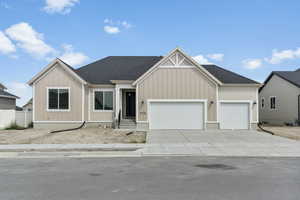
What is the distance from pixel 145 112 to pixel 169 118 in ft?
6.15

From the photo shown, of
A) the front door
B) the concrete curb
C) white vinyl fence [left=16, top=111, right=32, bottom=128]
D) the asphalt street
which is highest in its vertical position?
→ the front door

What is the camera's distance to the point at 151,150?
11.0m

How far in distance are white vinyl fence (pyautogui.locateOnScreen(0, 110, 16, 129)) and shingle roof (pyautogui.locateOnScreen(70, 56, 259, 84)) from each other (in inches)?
238

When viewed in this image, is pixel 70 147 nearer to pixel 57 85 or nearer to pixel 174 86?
pixel 57 85

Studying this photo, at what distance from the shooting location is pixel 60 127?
19219 mm

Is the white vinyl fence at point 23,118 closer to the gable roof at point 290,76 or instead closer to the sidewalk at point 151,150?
the sidewalk at point 151,150

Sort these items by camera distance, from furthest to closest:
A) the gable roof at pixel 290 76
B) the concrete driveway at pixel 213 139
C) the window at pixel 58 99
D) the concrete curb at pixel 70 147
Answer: the gable roof at pixel 290 76 → the window at pixel 58 99 → the concrete driveway at pixel 213 139 → the concrete curb at pixel 70 147

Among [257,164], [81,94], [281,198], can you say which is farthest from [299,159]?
[81,94]

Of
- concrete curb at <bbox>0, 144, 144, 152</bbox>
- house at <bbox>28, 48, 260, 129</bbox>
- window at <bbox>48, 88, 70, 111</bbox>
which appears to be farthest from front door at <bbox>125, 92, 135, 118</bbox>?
concrete curb at <bbox>0, 144, 144, 152</bbox>

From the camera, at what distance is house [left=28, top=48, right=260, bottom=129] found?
62.4 feet

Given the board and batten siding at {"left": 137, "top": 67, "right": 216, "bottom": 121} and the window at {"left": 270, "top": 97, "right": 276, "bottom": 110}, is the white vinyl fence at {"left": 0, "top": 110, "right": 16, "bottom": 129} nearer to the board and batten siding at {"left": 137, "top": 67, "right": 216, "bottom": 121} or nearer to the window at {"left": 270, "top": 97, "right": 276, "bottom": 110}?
the board and batten siding at {"left": 137, "top": 67, "right": 216, "bottom": 121}

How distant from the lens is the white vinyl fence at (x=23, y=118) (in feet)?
66.6

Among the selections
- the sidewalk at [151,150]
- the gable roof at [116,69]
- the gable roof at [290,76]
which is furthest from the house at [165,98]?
the gable roof at [290,76]

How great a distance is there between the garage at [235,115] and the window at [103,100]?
862 cm
